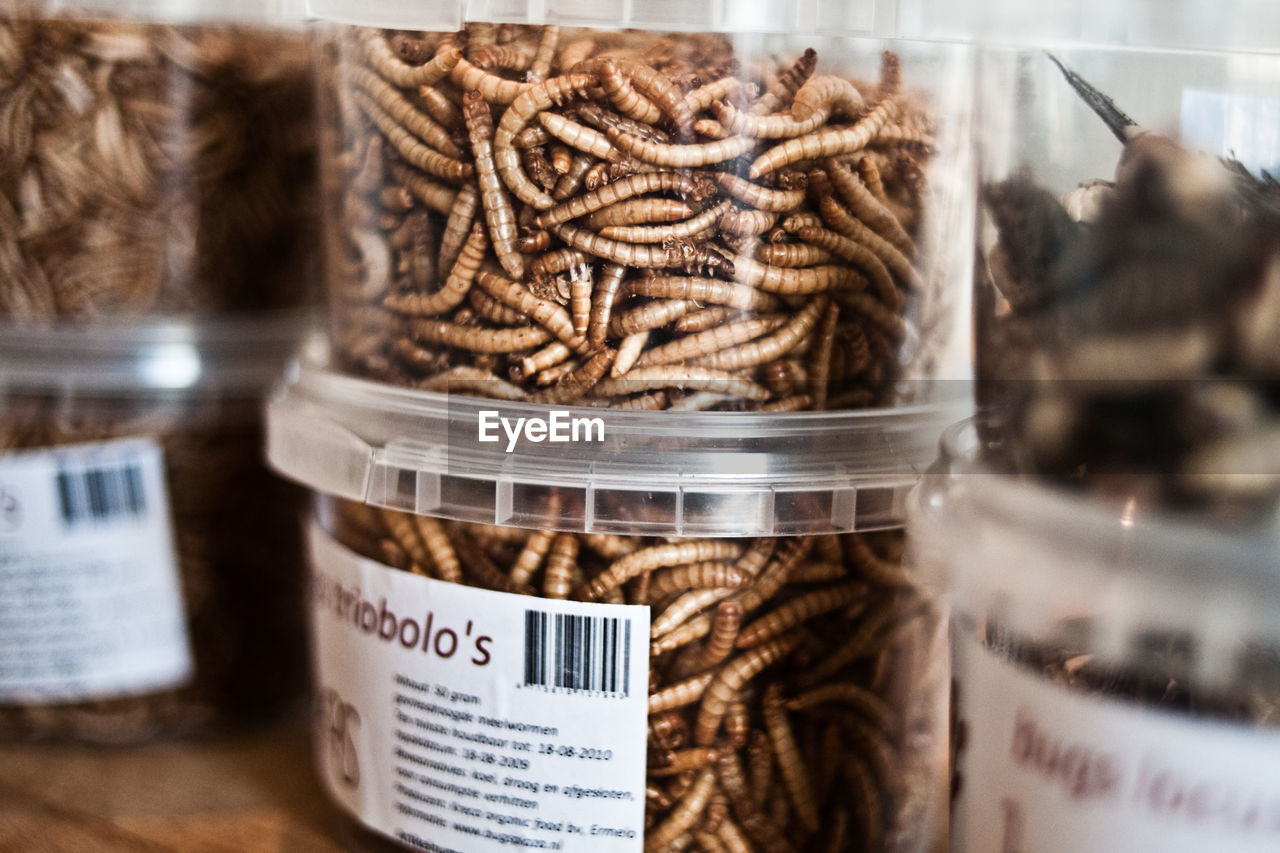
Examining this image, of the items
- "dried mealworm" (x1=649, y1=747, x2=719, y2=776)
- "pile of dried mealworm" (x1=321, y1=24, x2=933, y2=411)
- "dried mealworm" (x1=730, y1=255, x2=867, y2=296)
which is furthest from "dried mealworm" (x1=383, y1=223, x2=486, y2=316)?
"dried mealworm" (x1=649, y1=747, x2=719, y2=776)

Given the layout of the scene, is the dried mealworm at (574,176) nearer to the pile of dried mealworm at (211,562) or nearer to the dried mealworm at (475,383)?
the dried mealworm at (475,383)

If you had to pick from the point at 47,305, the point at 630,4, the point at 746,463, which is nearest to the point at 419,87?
the point at 630,4

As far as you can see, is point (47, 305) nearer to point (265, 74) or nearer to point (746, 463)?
point (265, 74)

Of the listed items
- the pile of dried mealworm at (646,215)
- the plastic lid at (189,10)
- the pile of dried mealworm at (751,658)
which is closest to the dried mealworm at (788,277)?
the pile of dried mealworm at (646,215)

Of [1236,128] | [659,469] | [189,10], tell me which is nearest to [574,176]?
[659,469]

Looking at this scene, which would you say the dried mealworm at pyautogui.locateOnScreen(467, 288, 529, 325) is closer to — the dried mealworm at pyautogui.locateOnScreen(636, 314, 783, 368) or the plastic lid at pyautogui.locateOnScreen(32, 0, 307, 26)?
the dried mealworm at pyautogui.locateOnScreen(636, 314, 783, 368)
